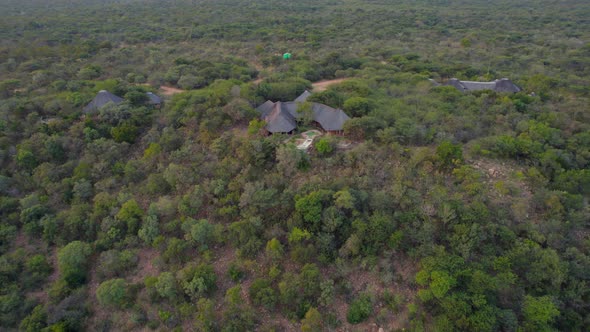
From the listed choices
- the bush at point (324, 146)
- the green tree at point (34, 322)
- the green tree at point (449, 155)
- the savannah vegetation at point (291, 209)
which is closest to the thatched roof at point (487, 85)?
the savannah vegetation at point (291, 209)

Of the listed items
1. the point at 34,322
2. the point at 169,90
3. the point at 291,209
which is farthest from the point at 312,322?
the point at 169,90

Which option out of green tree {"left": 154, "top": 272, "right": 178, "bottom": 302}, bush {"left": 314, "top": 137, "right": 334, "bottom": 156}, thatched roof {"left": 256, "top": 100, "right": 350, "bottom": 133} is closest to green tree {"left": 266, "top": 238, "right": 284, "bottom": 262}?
green tree {"left": 154, "top": 272, "right": 178, "bottom": 302}

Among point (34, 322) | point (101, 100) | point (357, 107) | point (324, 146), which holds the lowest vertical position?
point (34, 322)

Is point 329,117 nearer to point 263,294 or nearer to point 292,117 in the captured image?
point 292,117

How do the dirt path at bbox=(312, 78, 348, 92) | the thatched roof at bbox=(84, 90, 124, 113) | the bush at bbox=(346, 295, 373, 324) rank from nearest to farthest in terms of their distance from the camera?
the bush at bbox=(346, 295, 373, 324)
the thatched roof at bbox=(84, 90, 124, 113)
the dirt path at bbox=(312, 78, 348, 92)

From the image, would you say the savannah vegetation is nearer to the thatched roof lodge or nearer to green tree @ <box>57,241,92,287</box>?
green tree @ <box>57,241,92,287</box>

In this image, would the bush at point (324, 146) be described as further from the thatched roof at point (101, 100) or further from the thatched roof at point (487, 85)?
the thatched roof at point (101, 100)

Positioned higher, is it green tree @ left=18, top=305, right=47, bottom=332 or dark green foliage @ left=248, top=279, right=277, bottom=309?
dark green foliage @ left=248, top=279, right=277, bottom=309
